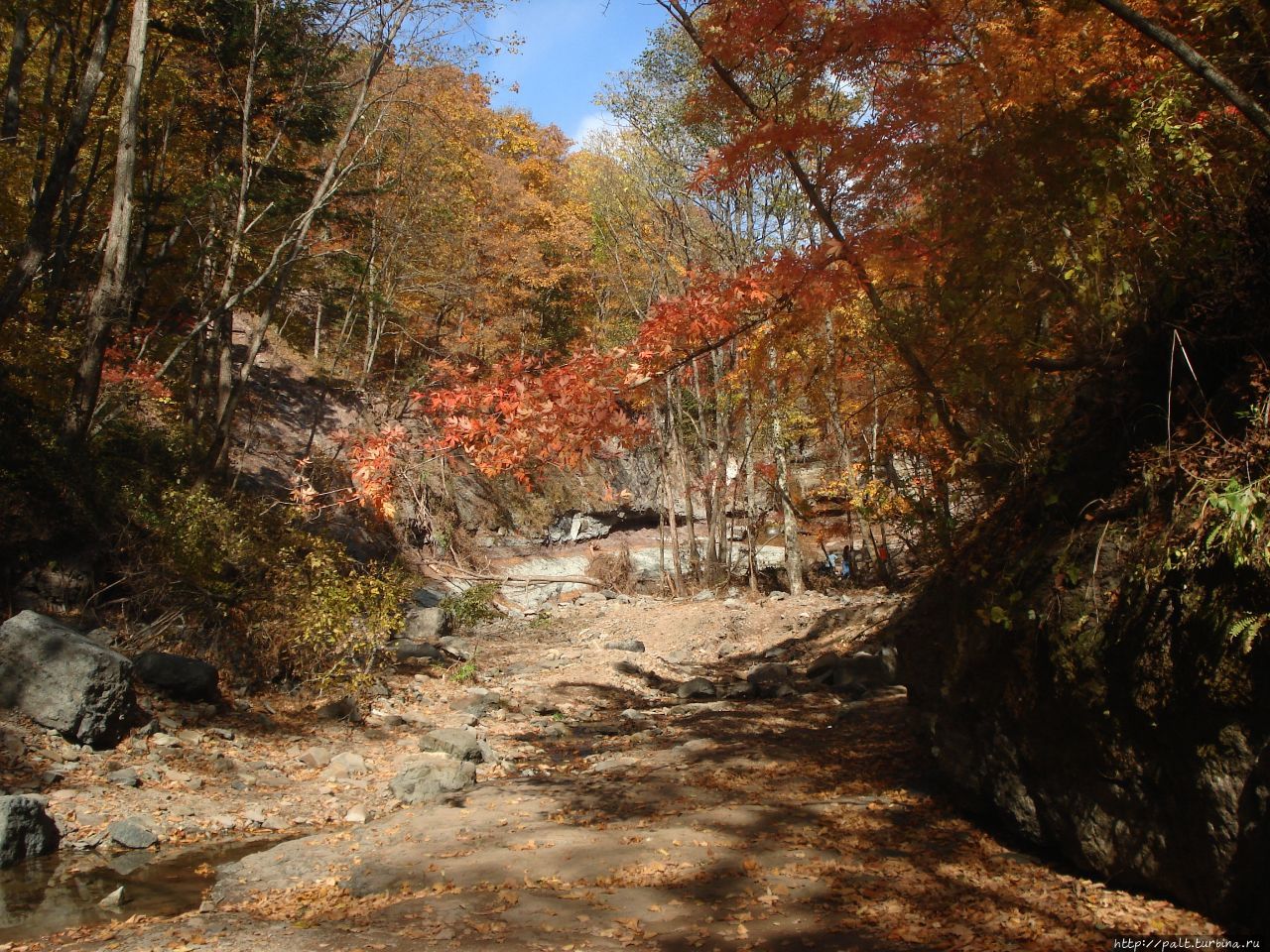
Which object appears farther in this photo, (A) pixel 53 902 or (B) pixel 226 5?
(B) pixel 226 5

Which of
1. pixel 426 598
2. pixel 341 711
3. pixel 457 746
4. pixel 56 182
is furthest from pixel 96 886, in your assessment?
pixel 426 598

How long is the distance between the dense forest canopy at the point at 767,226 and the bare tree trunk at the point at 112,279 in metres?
0.04

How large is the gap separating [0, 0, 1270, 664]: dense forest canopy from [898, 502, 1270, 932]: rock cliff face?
1.66ft

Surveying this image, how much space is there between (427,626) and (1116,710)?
12.5 m

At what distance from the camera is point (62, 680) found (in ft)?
23.3

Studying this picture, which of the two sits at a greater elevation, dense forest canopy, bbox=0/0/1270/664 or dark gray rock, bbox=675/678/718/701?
dense forest canopy, bbox=0/0/1270/664

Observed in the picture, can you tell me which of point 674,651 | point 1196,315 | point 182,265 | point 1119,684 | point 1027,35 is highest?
point 182,265

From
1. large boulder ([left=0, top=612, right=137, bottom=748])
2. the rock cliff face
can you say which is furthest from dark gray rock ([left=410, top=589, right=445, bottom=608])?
the rock cliff face

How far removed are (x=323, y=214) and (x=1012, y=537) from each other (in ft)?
46.4

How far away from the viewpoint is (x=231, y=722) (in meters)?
8.59

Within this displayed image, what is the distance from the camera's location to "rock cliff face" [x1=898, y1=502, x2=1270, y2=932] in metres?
3.48

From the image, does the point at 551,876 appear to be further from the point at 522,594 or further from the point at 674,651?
the point at 522,594

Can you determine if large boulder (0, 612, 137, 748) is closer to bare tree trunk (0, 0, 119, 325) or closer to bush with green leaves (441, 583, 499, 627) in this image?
bare tree trunk (0, 0, 119, 325)

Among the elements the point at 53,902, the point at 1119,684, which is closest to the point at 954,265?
the point at 1119,684
